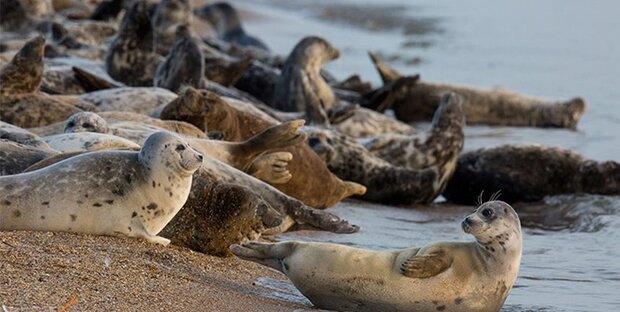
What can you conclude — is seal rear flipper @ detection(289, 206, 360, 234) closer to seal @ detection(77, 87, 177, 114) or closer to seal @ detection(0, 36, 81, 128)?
seal @ detection(0, 36, 81, 128)

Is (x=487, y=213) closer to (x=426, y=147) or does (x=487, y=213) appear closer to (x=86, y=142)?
(x=86, y=142)

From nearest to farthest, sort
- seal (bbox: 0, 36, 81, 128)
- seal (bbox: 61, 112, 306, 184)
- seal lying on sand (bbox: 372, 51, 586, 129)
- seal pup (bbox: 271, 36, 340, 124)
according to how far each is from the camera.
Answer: seal (bbox: 61, 112, 306, 184), seal (bbox: 0, 36, 81, 128), seal pup (bbox: 271, 36, 340, 124), seal lying on sand (bbox: 372, 51, 586, 129)

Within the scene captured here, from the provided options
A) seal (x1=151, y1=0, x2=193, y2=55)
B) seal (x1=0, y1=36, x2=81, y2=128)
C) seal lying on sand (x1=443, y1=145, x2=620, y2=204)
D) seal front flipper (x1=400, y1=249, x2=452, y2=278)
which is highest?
seal front flipper (x1=400, y1=249, x2=452, y2=278)

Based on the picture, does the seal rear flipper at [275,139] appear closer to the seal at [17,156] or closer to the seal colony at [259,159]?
the seal colony at [259,159]

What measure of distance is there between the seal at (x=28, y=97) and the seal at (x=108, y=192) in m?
2.64

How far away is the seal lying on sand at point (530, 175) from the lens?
31.2 feet

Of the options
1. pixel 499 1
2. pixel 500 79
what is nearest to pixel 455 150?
pixel 500 79

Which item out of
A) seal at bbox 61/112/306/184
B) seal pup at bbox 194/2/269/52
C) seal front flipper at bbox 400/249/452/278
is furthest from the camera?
seal pup at bbox 194/2/269/52

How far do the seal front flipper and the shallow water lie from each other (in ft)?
1.75

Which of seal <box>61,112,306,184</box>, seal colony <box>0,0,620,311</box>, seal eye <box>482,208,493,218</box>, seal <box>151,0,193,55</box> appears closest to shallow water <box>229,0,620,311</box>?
seal colony <box>0,0,620,311</box>

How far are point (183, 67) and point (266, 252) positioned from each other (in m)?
5.19

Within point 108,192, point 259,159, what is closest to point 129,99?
point 259,159

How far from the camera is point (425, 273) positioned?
185 inches

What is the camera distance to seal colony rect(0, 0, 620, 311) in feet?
15.9
